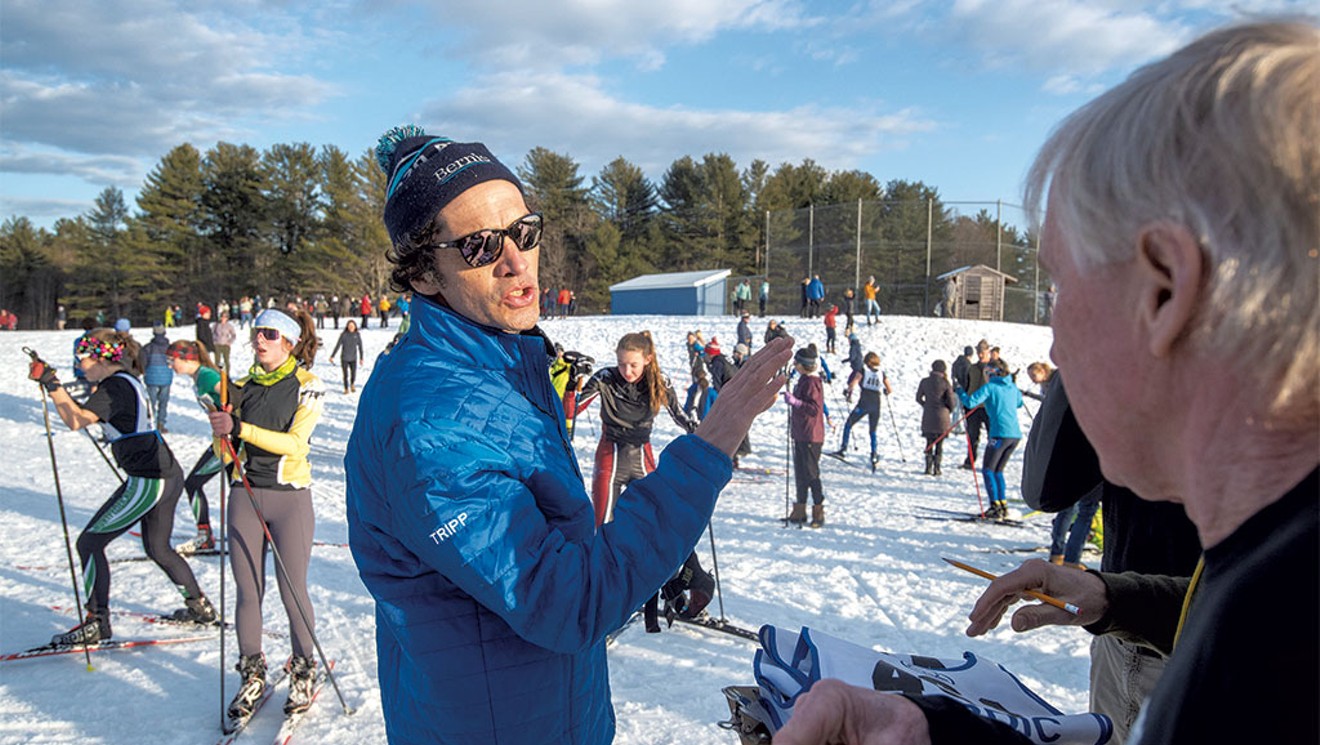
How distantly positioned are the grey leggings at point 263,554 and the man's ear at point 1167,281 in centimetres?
465

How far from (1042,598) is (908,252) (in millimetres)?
32047

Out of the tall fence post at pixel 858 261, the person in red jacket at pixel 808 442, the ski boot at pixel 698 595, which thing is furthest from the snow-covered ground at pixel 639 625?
the tall fence post at pixel 858 261

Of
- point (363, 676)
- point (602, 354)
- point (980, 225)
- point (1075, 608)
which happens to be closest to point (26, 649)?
point (363, 676)

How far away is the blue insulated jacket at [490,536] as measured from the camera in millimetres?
1353

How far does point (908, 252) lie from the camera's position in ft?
104

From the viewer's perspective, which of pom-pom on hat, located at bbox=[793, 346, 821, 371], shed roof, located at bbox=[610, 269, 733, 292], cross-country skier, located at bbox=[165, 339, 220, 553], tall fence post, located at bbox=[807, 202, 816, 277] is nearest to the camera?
cross-country skier, located at bbox=[165, 339, 220, 553]

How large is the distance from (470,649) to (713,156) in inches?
2333

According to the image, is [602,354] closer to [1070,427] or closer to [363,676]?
[363,676]

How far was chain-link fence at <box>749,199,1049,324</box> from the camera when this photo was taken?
30.3 m

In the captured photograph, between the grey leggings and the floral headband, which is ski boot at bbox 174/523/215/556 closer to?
the floral headband

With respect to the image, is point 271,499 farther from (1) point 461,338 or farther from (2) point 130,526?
(1) point 461,338

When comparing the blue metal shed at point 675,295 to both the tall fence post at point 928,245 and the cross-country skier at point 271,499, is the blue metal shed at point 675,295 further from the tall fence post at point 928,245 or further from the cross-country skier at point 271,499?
the cross-country skier at point 271,499

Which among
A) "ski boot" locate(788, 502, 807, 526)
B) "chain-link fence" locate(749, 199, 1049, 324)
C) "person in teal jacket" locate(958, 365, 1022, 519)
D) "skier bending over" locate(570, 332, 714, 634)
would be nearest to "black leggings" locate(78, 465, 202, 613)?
"skier bending over" locate(570, 332, 714, 634)

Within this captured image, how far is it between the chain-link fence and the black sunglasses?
30.7 metres
